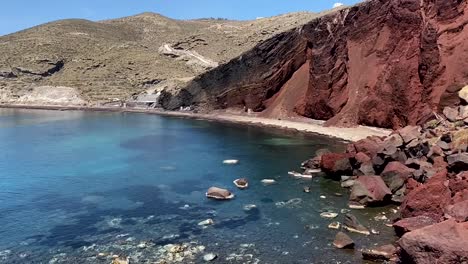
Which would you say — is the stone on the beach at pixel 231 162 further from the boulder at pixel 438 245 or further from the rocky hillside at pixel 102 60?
the rocky hillside at pixel 102 60

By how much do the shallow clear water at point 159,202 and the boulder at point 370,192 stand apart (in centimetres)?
125

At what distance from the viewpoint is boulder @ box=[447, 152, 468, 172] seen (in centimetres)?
3256

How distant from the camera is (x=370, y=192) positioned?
3481 cm

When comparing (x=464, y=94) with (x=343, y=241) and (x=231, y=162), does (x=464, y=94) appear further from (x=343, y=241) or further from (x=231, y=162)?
(x=343, y=241)

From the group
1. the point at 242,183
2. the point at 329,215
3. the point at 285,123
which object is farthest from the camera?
the point at 285,123

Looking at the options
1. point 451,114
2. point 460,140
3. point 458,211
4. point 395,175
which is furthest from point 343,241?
point 451,114

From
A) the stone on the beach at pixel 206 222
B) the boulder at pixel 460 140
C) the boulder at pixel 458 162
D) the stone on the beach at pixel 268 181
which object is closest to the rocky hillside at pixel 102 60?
the stone on the beach at pixel 268 181

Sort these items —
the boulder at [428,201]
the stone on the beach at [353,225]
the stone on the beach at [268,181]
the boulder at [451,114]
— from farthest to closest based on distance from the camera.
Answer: the boulder at [451,114] < the stone on the beach at [268,181] < the stone on the beach at [353,225] < the boulder at [428,201]

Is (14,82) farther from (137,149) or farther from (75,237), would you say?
(75,237)

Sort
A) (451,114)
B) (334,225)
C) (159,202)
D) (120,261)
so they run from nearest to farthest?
(120,261) → (334,225) → (159,202) → (451,114)

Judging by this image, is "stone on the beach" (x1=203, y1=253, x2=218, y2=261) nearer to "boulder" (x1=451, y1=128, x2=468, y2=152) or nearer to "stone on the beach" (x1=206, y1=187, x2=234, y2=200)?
"stone on the beach" (x1=206, y1=187, x2=234, y2=200)

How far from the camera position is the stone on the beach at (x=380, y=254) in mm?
24578

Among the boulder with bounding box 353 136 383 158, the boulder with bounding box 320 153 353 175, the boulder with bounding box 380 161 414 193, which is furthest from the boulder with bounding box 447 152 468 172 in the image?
the boulder with bounding box 320 153 353 175

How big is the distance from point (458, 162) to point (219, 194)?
17616 mm
